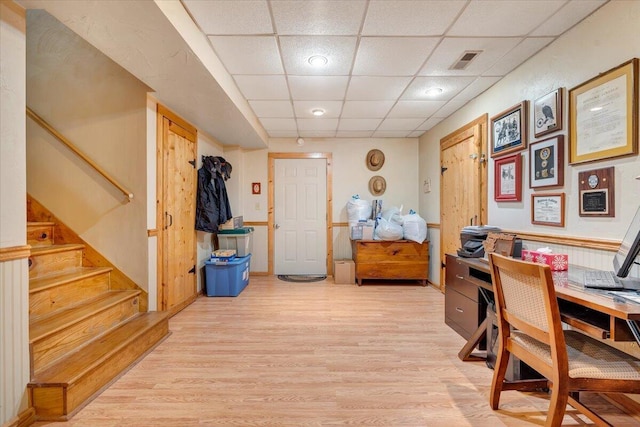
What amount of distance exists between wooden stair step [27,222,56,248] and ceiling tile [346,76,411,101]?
3.12 m

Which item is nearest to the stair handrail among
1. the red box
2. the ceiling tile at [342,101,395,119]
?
the ceiling tile at [342,101,395,119]

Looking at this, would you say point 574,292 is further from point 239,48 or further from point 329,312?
point 239,48

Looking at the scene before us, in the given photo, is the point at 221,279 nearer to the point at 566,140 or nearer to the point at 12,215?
the point at 12,215

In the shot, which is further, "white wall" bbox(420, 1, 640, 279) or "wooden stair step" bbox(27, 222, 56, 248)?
"wooden stair step" bbox(27, 222, 56, 248)

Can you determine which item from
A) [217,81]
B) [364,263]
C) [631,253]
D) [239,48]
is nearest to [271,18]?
[239,48]

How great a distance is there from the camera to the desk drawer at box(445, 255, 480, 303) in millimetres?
2344

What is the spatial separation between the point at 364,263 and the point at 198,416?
3.06 m

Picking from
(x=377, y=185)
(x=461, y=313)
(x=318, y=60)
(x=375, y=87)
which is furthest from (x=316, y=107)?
(x=461, y=313)

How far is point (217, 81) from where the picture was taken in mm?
2367

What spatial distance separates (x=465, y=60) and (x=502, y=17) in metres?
0.53

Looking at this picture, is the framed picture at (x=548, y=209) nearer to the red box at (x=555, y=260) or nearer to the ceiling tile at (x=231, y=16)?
the red box at (x=555, y=260)

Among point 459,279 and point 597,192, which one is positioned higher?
point 597,192

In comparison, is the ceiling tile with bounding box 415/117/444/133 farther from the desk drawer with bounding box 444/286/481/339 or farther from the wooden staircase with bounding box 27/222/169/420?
the wooden staircase with bounding box 27/222/169/420

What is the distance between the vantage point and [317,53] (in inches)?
90.1
